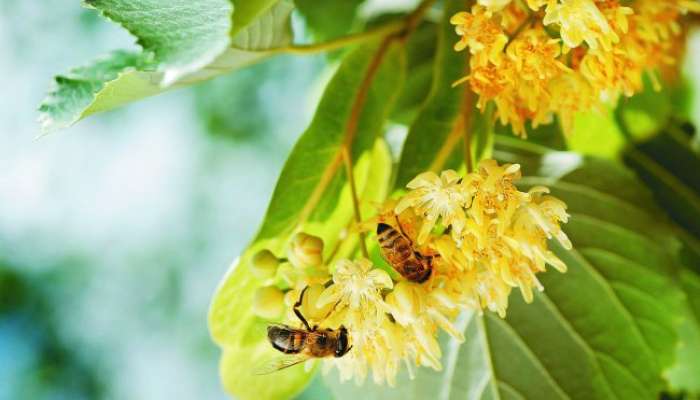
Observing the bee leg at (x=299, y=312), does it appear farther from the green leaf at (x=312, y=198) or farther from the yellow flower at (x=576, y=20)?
the yellow flower at (x=576, y=20)

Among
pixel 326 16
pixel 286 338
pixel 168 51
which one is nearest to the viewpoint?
pixel 168 51

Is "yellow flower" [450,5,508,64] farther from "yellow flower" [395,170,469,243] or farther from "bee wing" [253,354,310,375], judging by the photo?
"bee wing" [253,354,310,375]

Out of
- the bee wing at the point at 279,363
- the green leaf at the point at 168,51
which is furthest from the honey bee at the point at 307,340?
the green leaf at the point at 168,51

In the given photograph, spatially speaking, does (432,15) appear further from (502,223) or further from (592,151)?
(502,223)

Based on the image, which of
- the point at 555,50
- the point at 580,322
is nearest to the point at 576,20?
the point at 555,50

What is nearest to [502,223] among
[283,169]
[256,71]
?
[283,169]

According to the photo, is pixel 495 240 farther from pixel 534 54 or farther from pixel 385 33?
pixel 385 33
